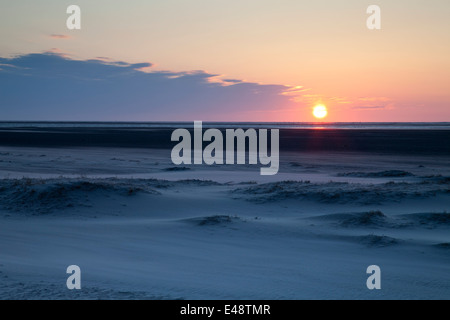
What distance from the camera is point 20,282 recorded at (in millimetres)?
6531

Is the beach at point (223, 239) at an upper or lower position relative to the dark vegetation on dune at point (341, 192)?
lower

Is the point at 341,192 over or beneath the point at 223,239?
over

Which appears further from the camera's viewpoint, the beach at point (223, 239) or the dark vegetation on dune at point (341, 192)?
the dark vegetation on dune at point (341, 192)

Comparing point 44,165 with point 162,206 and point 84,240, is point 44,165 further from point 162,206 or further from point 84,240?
point 84,240

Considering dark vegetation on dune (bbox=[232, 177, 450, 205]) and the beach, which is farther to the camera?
dark vegetation on dune (bbox=[232, 177, 450, 205])

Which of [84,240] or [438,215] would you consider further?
[438,215]

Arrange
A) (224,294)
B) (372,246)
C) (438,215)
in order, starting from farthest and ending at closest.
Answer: (438,215) < (372,246) < (224,294)

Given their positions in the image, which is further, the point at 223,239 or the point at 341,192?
the point at 341,192

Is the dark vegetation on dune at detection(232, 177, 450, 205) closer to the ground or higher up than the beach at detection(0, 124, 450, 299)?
higher up

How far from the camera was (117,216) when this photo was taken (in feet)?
40.9
